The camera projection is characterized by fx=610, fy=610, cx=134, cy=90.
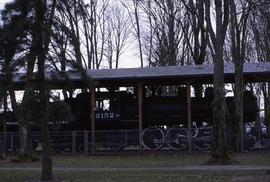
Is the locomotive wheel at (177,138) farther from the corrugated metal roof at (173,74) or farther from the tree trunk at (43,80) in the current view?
the tree trunk at (43,80)

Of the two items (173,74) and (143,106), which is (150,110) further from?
(173,74)

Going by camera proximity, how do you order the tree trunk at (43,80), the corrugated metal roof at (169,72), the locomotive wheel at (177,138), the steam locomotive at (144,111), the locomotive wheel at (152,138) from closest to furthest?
the tree trunk at (43,80) → the corrugated metal roof at (169,72) → the locomotive wheel at (177,138) → the locomotive wheel at (152,138) → the steam locomotive at (144,111)

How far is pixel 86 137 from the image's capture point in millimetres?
35125

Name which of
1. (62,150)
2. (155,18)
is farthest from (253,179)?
(155,18)

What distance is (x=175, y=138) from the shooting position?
35656mm

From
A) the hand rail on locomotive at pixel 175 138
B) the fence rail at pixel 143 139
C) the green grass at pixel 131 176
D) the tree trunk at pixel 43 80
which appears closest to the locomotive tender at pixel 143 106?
the hand rail on locomotive at pixel 175 138

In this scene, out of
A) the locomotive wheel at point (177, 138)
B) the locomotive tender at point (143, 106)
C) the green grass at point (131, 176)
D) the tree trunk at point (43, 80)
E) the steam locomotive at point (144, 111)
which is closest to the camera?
the tree trunk at point (43, 80)

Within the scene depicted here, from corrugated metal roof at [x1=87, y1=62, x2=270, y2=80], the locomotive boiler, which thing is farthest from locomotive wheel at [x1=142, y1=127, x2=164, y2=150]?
corrugated metal roof at [x1=87, y1=62, x2=270, y2=80]

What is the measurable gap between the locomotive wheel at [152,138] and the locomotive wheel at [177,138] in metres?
0.46

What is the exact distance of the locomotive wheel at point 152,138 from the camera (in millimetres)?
35875

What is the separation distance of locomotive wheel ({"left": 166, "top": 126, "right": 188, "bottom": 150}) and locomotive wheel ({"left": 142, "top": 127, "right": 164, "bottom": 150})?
456mm

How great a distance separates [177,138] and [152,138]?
5.01ft

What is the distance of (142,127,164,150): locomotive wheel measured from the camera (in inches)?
1412

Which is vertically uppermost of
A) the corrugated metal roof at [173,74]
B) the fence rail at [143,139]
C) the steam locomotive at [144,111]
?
the corrugated metal roof at [173,74]
